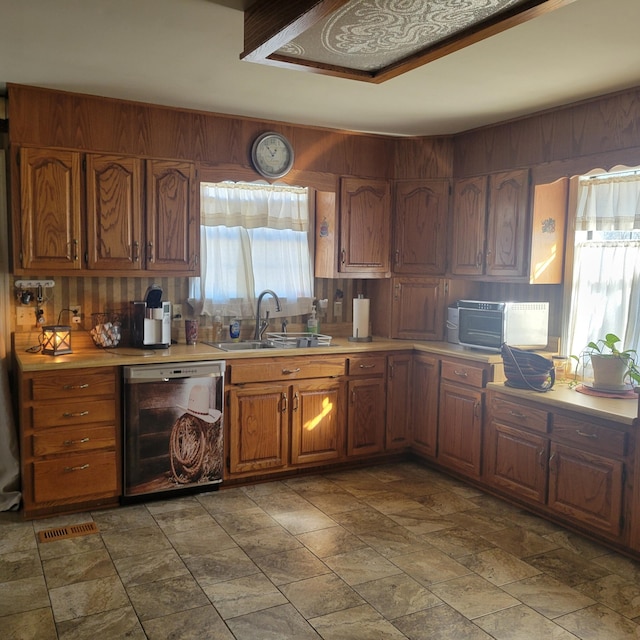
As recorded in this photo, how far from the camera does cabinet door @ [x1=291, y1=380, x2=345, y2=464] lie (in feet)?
14.4

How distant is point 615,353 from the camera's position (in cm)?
371

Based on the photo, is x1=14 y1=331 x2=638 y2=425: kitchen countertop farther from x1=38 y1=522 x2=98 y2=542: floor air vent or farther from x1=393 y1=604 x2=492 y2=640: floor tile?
x1=393 y1=604 x2=492 y2=640: floor tile

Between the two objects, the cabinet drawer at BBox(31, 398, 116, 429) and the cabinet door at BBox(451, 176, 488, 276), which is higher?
the cabinet door at BBox(451, 176, 488, 276)

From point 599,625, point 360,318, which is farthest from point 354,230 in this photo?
point 599,625

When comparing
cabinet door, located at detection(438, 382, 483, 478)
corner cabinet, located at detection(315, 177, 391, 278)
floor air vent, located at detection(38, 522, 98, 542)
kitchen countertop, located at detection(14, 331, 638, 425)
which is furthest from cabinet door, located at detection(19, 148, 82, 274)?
cabinet door, located at detection(438, 382, 483, 478)

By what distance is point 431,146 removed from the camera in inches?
192

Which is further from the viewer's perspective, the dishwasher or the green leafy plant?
the dishwasher

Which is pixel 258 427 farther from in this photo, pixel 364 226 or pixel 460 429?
pixel 364 226

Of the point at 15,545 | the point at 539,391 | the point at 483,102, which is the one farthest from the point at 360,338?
the point at 15,545

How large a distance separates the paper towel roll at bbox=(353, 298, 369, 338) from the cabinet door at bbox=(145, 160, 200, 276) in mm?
1269

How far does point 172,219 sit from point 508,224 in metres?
2.28

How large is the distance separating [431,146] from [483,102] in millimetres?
963

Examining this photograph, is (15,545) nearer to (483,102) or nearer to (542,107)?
(483,102)

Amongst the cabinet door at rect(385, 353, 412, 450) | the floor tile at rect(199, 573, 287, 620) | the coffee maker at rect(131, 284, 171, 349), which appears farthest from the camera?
the cabinet door at rect(385, 353, 412, 450)
